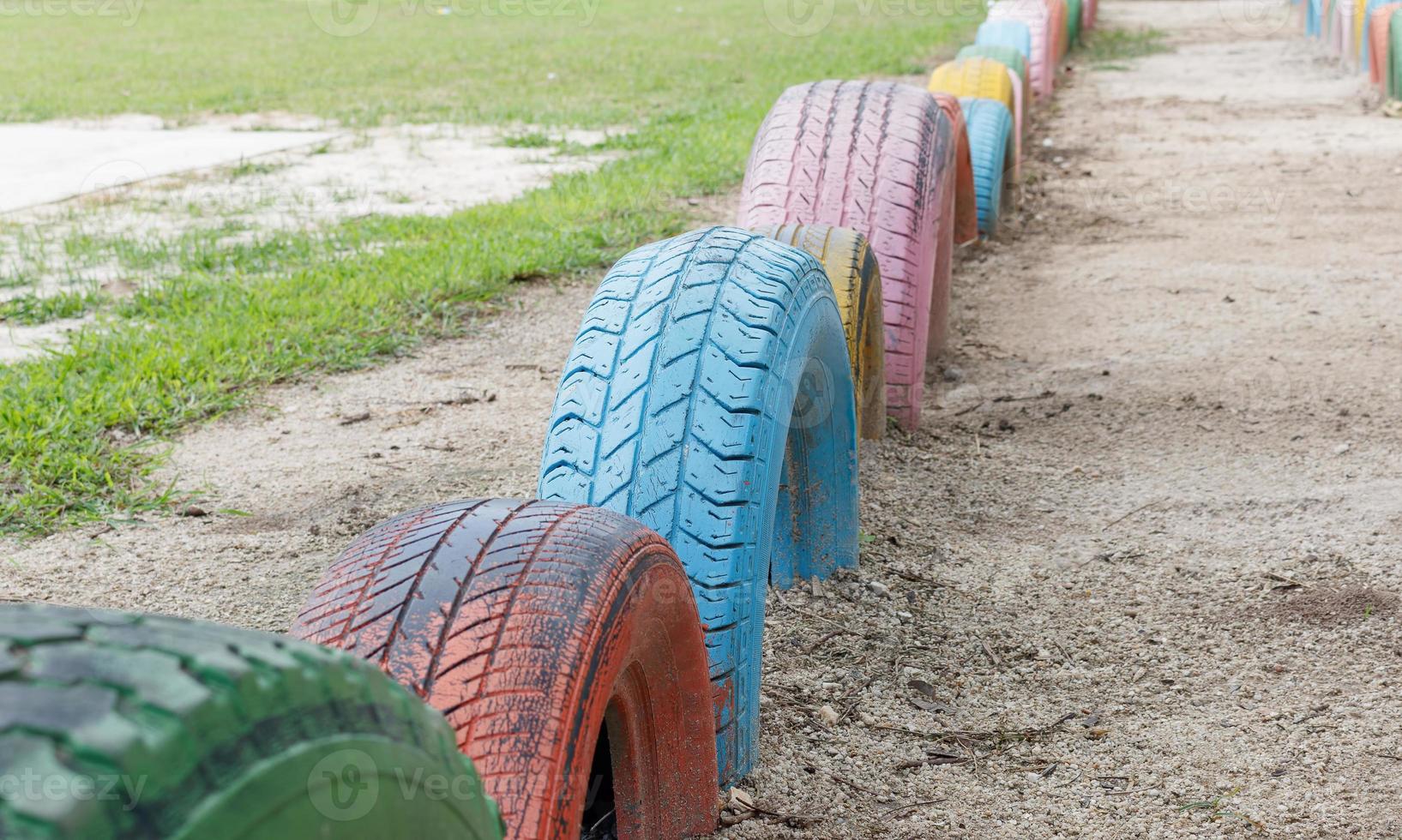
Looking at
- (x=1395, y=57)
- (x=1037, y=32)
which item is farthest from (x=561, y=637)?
(x=1037, y=32)

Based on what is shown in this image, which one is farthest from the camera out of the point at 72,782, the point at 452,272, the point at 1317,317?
the point at 452,272

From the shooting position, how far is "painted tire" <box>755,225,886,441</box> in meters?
2.74

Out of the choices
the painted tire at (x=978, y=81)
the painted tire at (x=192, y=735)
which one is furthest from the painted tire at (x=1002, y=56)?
the painted tire at (x=192, y=735)

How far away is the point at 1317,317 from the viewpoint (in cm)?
428

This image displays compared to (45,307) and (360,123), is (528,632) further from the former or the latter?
(360,123)

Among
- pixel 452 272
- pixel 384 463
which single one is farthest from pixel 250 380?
pixel 452 272

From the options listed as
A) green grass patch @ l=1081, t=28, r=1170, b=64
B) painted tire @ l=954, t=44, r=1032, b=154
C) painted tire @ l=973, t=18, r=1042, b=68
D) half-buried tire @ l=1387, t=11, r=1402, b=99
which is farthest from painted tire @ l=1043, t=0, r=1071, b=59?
painted tire @ l=954, t=44, r=1032, b=154

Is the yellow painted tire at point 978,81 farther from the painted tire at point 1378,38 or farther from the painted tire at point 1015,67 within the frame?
the painted tire at point 1378,38

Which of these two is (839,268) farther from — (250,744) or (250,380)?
(250,744)

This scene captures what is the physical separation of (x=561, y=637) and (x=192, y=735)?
2.00 ft

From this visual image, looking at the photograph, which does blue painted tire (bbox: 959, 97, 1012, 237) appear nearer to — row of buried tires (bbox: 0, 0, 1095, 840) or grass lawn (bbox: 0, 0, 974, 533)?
grass lawn (bbox: 0, 0, 974, 533)

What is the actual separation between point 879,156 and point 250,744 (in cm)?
275

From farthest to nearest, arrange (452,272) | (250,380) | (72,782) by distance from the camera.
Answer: (452,272) → (250,380) → (72,782)

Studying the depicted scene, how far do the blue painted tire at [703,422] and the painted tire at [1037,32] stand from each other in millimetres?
7799
